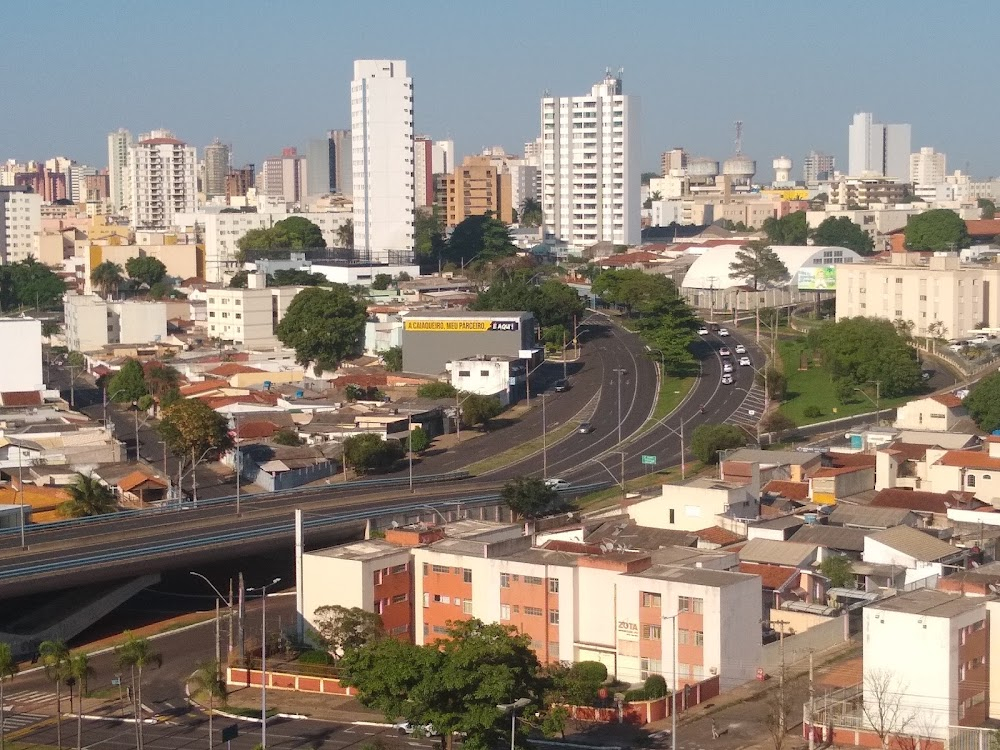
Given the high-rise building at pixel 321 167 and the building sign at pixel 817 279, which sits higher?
the high-rise building at pixel 321 167

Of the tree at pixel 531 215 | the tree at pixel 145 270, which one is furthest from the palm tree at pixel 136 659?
the tree at pixel 531 215

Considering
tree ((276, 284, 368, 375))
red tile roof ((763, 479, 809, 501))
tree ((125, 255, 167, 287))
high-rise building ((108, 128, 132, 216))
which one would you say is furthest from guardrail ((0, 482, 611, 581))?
high-rise building ((108, 128, 132, 216))

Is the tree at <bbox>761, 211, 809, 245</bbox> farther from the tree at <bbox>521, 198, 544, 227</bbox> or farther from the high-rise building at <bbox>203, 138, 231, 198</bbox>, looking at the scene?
the high-rise building at <bbox>203, 138, 231, 198</bbox>

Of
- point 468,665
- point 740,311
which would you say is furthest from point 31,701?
point 740,311

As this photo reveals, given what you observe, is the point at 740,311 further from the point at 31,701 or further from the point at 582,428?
the point at 31,701

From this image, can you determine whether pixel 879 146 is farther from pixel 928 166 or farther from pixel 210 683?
pixel 210 683

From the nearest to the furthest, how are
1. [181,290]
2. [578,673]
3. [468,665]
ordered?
[468,665] < [578,673] < [181,290]

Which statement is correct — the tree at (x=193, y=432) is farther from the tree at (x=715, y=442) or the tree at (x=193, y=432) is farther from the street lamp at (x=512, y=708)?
the street lamp at (x=512, y=708)
